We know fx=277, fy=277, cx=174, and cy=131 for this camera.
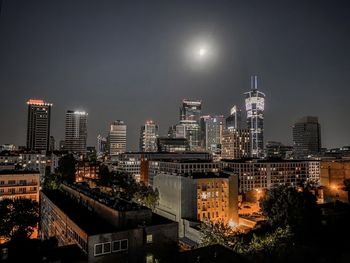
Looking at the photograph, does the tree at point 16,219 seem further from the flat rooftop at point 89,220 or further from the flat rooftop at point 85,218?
the flat rooftop at point 89,220

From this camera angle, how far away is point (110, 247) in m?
27.9

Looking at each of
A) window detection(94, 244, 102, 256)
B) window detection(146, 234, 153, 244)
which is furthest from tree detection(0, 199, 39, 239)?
window detection(146, 234, 153, 244)

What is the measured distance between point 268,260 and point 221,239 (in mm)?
7501

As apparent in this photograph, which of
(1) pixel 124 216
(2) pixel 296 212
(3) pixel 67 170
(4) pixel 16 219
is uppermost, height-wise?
(3) pixel 67 170

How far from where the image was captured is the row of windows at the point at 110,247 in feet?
88.8

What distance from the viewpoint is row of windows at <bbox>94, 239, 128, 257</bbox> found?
27.1 meters

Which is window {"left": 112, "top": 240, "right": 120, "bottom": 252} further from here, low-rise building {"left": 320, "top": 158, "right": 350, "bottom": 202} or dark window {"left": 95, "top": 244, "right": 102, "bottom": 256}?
low-rise building {"left": 320, "top": 158, "right": 350, "bottom": 202}

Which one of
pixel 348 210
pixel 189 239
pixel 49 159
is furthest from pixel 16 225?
pixel 49 159

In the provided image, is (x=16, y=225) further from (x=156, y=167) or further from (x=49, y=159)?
(x=49, y=159)

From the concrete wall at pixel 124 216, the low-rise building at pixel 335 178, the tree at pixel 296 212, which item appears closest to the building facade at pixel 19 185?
the concrete wall at pixel 124 216

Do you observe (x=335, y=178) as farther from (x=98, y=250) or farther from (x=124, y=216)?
(x=98, y=250)

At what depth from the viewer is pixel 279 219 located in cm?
4166

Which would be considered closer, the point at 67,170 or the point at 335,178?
the point at 335,178

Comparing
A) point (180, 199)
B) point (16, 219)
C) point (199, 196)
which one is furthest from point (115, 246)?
point (199, 196)
